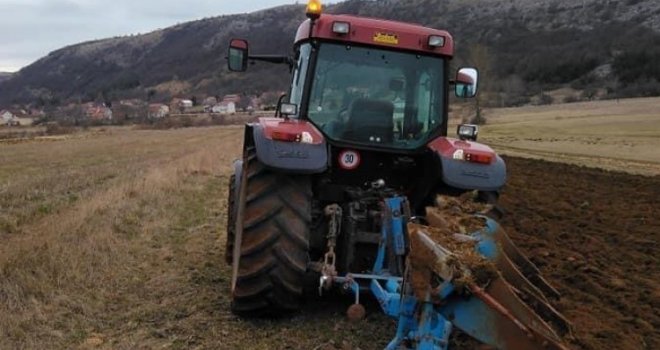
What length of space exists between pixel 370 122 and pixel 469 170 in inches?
34.1

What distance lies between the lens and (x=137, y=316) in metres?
5.57

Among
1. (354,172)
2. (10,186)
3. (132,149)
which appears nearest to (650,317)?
(354,172)

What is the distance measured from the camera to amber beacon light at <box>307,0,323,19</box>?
18.1 ft

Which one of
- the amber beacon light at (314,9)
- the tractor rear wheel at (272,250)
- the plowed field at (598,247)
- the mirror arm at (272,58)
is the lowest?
the plowed field at (598,247)

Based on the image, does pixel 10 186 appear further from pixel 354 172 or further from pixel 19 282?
pixel 354 172

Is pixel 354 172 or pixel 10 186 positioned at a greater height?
pixel 354 172

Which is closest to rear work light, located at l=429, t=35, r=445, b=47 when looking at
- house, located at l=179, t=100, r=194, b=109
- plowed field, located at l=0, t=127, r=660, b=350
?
plowed field, located at l=0, t=127, r=660, b=350

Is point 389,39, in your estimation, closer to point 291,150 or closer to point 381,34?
point 381,34

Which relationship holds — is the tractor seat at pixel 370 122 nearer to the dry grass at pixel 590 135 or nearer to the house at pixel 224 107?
the dry grass at pixel 590 135

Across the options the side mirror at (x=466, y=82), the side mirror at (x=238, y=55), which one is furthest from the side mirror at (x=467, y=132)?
the side mirror at (x=238, y=55)

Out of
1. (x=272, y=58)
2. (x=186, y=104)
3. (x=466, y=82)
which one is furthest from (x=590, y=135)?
(x=186, y=104)

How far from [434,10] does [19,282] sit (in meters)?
138

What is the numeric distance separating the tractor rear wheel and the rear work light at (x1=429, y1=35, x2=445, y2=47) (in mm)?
1628

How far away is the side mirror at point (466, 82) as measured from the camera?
669 centimetres
